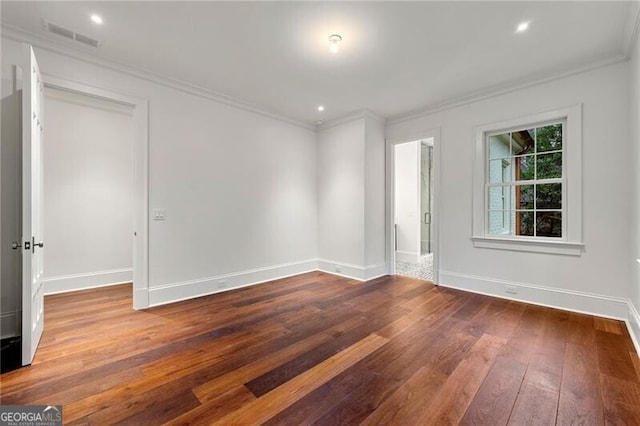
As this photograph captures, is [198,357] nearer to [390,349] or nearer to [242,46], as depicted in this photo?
[390,349]

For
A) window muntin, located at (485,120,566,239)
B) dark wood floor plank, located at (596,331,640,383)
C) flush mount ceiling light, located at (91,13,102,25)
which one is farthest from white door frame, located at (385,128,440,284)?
flush mount ceiling light, located at (91,13,102,25)

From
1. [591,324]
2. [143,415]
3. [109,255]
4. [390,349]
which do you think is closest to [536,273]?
[591,324]

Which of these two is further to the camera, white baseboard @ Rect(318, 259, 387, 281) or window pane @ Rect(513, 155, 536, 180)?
white baseboard @ Rect(318, 259, 387, 281)

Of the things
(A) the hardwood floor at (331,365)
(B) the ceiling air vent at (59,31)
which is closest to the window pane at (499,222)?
(A) the hardwood floor at (331,365)

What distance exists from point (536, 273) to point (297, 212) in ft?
11.9

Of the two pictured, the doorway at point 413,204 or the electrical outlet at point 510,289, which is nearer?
the electrical outlet at point 510,289

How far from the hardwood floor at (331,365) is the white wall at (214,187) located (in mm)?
687

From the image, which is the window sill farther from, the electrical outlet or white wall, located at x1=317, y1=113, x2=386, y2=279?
white wall, located at x1=317, y1=113, x2=386, y2=279

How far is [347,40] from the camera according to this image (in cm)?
267

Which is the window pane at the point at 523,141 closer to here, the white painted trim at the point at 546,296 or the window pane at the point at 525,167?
the window pane at the point at 525,167

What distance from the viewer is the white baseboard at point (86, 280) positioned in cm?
384

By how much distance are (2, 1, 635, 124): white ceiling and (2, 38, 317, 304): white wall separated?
314 millimetres

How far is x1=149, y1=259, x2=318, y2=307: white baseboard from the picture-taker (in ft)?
11.3

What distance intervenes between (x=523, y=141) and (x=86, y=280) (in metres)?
6.74
